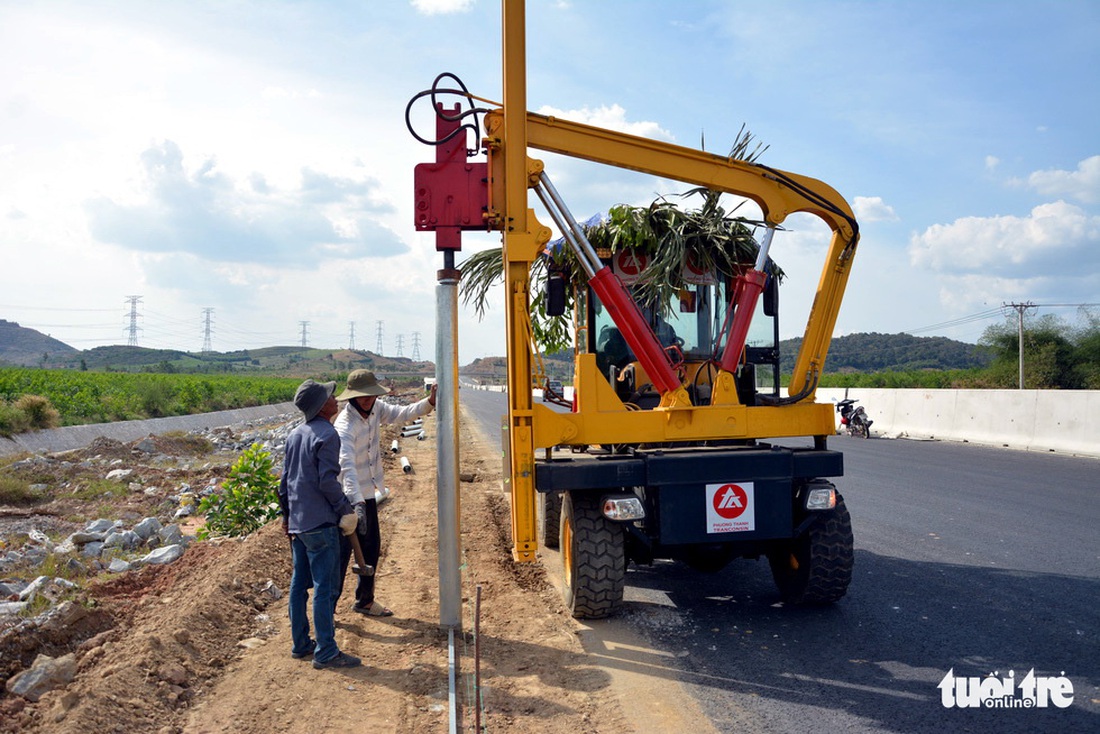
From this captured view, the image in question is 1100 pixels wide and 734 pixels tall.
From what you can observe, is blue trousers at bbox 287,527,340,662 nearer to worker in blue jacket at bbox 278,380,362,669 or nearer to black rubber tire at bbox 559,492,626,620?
worker in blue jacket at bbox 278,380,362,669

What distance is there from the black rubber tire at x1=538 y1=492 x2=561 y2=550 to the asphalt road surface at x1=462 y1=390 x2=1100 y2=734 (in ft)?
3.46

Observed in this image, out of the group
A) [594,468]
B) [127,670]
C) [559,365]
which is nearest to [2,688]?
[127,670]

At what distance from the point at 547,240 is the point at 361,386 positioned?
192 cm

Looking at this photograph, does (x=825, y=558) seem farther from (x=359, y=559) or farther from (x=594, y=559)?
(x=359, y=559)

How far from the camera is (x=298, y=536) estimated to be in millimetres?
5543

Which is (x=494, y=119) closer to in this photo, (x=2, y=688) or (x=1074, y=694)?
(x=2, y=688)

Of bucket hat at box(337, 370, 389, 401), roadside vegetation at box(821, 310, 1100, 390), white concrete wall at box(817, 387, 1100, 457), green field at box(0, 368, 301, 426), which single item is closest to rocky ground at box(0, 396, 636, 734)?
bucket hat at box(337, 370, 389, 401)

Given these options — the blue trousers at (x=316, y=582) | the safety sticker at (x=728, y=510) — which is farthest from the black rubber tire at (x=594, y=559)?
the blue trousers at (x=316, y=582)

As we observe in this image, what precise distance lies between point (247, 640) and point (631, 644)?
272 cm

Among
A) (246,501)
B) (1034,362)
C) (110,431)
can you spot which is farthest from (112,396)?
(1034,362)

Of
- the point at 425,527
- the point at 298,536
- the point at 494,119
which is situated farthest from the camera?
the point at 425,527

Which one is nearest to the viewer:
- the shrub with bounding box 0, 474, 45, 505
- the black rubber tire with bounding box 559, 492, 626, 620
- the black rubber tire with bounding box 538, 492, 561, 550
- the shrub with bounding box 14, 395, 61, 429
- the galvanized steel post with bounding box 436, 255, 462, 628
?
the black rubber tire with bounding box 559, 492, 626, 620

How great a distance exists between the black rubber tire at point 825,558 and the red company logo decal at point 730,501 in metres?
0.62

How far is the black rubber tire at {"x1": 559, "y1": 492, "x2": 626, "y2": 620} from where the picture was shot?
5.88 metres
